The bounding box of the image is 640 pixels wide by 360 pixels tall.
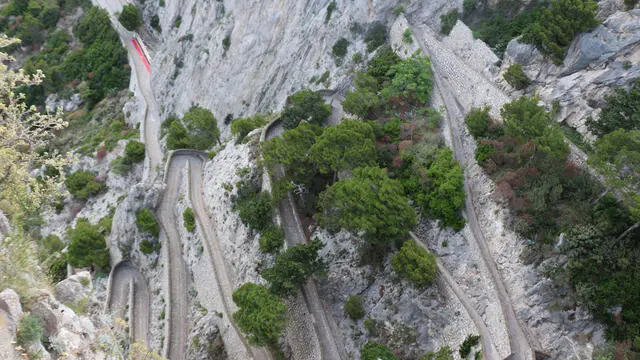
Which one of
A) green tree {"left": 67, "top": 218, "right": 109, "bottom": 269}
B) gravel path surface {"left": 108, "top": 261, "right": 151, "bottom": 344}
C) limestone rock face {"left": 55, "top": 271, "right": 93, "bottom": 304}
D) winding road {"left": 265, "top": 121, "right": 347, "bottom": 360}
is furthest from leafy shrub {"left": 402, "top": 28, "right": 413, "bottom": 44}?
limestone rock face {"left": 55, "top": 271, "right": 93, "bottom": 304}

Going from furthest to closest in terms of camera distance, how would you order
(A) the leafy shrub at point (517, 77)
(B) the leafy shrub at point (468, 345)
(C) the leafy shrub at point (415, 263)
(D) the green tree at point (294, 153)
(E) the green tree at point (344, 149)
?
(A) the leafy shrub at point (517, 77)
(D) the green tree at point (294, 153)
(E) the green tree at point (344, 149)
(C) the leafy shrub at point (415, 263)
(B) the leafy shrub at point (468, 345)

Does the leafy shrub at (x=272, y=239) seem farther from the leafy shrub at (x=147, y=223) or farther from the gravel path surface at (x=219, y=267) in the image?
the leafy shrub at (x=147, y=223)

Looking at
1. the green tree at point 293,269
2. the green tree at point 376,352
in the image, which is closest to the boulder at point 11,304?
the green tree at point 293,269

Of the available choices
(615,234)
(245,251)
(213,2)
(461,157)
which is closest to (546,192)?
(615,234)

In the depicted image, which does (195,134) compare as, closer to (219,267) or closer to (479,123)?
(219,267)

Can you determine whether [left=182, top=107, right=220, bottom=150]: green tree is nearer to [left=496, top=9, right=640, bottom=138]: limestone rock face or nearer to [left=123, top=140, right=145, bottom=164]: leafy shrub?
[left=123, top=140, right=145, bottom=164]: leafy shrub

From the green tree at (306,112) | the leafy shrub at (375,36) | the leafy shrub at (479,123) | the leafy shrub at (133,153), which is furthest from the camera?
the leafy shrub at (133,153)

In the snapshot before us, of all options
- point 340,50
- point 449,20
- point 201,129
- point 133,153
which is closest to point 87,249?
point 133,153
